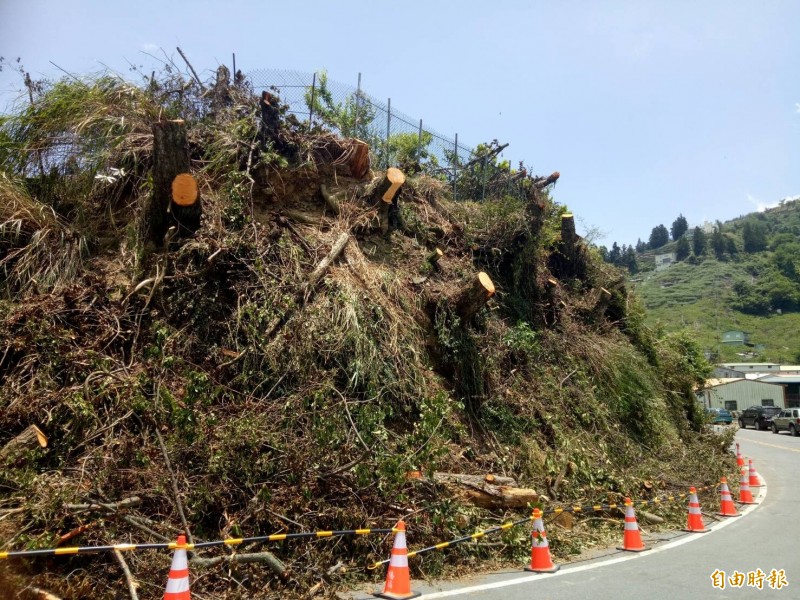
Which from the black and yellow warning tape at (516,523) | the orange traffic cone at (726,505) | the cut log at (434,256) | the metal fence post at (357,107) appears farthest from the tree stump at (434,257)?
the orange traffic cone at (726,505)

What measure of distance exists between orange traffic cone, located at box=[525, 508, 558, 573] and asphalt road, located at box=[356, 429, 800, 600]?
0.47ft

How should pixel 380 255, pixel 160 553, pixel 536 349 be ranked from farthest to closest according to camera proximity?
pixel 536 349 < pixel 380 255 < pixel 160 553

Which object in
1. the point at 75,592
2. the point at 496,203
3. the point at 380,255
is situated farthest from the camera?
the point at 496,203

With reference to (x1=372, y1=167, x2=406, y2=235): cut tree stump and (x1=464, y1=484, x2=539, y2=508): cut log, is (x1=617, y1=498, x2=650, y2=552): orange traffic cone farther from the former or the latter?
(x1=372, y1=167, x2=406, y2=235): cut tree stump

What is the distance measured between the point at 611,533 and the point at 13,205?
10.2 m

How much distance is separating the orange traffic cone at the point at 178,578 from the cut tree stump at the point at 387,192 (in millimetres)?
7483

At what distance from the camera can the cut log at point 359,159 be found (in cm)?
1039

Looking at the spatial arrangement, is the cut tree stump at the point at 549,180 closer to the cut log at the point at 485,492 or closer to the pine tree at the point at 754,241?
the cut log at the point at 485,492

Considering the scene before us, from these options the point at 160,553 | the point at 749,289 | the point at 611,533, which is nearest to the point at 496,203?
the point at 611,533

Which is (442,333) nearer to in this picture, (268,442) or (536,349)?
(536,349)

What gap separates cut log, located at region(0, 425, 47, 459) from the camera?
5.49 meters

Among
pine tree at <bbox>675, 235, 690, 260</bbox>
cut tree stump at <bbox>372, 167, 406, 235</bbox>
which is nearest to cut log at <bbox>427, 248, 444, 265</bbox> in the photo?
cut tree stump at <bbox>372, 167, 406, 235</bbox>

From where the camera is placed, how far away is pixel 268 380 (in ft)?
23.6

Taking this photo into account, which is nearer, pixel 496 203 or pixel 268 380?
pixel 268 380
